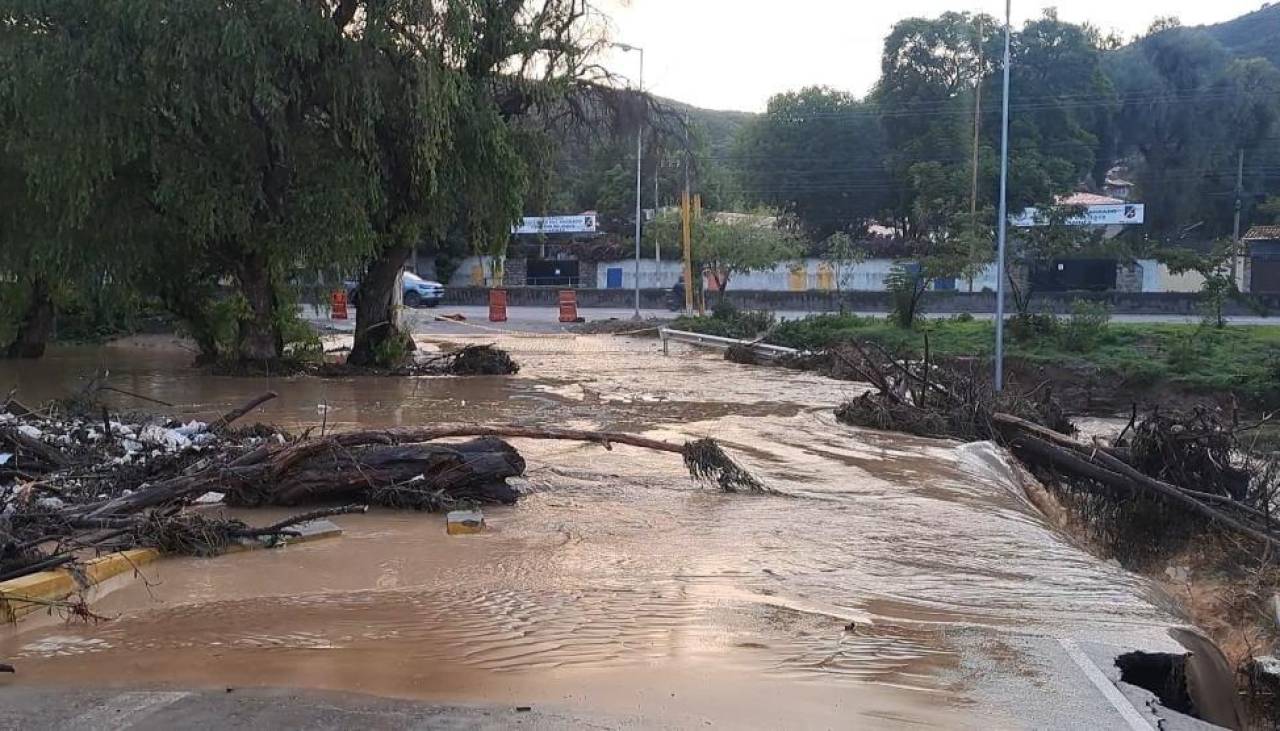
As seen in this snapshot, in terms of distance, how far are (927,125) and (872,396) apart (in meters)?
47.2

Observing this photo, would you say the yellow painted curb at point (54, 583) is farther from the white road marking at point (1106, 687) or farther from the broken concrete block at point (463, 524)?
the white road marking at point (1106, 687)

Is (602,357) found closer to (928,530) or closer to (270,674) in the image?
(928,530)

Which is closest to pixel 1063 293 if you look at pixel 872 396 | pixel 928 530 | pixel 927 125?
pixel 927 125

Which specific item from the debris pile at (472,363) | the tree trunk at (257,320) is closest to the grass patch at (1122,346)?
the debris pile at (472,363)

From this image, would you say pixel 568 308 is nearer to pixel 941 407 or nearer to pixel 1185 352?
pixel 1185 352

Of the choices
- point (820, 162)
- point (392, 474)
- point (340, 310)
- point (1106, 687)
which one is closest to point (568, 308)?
point (340, 310)

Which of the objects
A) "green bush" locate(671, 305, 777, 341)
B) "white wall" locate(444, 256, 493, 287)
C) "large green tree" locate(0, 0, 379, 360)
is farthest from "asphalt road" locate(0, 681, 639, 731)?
"white wall" locate(444, 256, 493, 287)

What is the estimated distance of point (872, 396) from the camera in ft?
51.9

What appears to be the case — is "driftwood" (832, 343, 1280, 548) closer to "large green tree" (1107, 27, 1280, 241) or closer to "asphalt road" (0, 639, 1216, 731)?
"asphalt road" (0, 639, 1216, 731)

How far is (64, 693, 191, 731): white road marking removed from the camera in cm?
451

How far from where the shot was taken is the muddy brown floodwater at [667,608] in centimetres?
513

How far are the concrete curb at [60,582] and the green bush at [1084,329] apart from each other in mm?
21495

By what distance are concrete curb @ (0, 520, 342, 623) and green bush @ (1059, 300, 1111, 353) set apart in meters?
21.5

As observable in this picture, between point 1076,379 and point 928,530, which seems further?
point 1076,379
